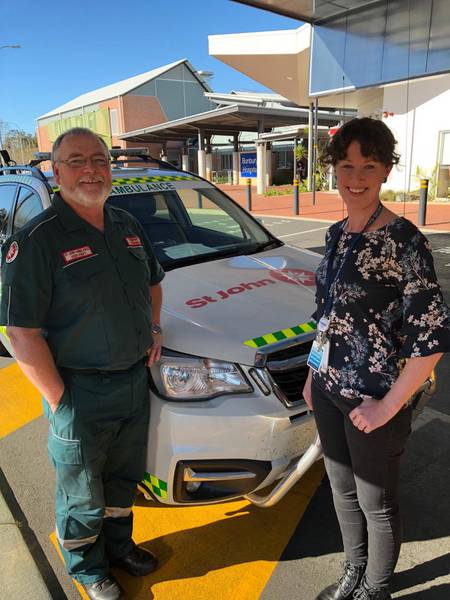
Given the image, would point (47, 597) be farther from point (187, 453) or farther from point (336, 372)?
point (336, 372)

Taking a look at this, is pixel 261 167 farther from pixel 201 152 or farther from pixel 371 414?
pixel 371 414

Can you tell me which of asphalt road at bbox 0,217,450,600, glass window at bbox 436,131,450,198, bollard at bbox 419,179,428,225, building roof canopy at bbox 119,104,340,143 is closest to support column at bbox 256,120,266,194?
building roof canopy at bbox 119,104,340,143

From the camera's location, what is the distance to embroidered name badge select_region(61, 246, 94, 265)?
181 centimetres

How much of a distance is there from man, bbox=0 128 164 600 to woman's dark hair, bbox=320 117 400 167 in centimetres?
93

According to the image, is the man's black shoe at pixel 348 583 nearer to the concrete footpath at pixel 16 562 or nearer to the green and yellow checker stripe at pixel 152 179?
the concrete footpath at pixel 16 562

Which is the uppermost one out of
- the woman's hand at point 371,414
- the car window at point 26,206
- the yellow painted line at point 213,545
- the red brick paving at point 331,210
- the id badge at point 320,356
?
the car window at point 26,206

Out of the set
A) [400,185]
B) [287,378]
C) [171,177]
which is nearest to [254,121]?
[400,185]

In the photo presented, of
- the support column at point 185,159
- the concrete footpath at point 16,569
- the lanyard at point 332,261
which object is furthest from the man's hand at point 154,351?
the support column at point 185,159

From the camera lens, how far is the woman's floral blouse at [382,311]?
1481 millimetres

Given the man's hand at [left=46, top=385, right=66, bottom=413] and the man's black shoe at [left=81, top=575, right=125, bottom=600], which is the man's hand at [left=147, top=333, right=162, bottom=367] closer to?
the man's hand at [left=46, top=385, right=66, bottom=413]

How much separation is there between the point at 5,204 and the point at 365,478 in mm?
3426

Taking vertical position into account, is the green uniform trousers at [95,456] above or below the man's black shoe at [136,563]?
above

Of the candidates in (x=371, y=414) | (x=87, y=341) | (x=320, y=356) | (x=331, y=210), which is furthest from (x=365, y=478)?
(x=331, y=210)

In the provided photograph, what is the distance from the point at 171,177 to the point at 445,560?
3.13 m
